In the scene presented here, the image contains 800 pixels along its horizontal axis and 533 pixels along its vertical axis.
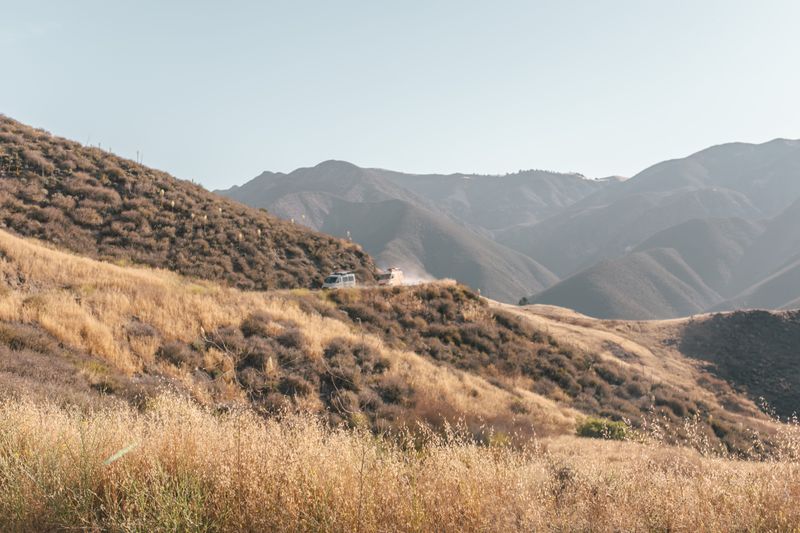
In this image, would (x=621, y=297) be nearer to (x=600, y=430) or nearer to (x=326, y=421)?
(x=600, y=430)

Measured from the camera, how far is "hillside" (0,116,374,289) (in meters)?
28.2

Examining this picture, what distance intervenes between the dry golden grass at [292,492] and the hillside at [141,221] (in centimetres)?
2539

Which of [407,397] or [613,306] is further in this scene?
[613,306]

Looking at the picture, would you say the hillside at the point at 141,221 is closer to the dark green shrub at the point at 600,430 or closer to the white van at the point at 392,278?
the white van at the point at 392,278

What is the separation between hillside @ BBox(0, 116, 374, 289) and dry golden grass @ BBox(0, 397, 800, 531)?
83.3 feet

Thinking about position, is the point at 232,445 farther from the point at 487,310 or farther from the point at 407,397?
the point at 487,310

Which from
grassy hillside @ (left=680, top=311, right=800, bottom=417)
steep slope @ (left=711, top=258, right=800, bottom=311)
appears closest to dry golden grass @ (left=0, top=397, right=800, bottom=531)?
grassy hillside @ (left=680, top=311, right=800, bottom=417)

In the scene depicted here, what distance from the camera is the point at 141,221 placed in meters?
32.3

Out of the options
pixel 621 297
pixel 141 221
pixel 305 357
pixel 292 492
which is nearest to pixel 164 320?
pixel 305 357

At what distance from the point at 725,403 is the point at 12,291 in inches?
1541

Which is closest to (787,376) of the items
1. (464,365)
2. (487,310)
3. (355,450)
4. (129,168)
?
(487,310)

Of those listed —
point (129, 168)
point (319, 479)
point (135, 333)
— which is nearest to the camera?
point (319, 479)

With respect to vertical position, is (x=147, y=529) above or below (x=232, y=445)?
below

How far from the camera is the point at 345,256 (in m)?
42.8
